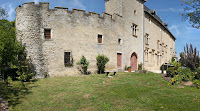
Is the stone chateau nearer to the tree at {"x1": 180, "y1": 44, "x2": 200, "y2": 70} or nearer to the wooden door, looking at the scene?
the wooden door

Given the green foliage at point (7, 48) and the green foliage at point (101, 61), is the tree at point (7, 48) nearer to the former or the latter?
the green foliage at point (7, 48)

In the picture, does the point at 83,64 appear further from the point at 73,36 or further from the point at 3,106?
the point at 3,106

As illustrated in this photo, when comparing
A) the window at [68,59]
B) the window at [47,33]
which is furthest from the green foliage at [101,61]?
the window at [47,33]

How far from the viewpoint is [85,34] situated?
44.9 ft

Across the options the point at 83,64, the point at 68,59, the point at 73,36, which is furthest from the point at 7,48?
the point at 83,64

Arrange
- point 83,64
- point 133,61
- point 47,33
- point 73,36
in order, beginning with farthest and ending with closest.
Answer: point 133,61 → point 83,64 → point 73,36 → point 47,33

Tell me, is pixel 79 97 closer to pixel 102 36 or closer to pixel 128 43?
pixel 102 36

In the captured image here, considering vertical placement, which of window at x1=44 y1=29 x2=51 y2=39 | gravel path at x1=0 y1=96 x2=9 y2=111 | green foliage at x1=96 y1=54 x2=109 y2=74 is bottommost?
gravel path at x1=0 y1=96 x2=9 y2=111

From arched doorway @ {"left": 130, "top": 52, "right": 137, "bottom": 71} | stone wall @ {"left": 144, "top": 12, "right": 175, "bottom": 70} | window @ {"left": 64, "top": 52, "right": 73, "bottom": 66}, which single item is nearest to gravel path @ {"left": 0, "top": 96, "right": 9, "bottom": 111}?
window @ {"left": 64, "top": 52, "right": 73, "bottom": 66}

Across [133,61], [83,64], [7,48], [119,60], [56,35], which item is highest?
[56,35]

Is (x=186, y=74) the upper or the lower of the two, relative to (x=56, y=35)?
lower

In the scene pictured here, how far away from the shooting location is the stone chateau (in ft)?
39.6

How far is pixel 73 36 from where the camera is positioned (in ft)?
42.9

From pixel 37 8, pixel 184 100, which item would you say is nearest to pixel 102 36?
pixel 37 8
